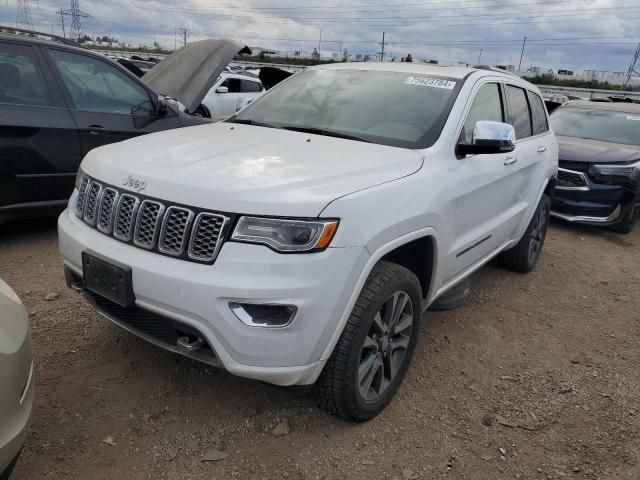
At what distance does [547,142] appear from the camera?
492 cm

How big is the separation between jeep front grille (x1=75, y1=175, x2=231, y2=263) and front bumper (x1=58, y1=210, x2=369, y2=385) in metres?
0.05

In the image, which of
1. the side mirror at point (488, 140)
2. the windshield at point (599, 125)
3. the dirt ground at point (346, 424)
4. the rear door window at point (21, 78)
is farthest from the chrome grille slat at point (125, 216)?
the windshield at point (599, 125)

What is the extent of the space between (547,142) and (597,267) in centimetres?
161

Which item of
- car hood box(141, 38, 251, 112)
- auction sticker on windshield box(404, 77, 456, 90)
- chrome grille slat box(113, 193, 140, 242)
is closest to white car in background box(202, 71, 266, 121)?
car hood box(141, 38, 251, 112)

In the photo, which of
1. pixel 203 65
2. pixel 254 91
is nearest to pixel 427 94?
pixel 203 65

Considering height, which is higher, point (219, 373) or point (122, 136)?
point (122, 136)

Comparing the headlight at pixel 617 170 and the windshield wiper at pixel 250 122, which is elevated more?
the windshield wiper at pixel 250 122

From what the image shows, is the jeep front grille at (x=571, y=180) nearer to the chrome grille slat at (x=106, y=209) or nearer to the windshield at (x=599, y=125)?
the windshield at (x=599, y=125)

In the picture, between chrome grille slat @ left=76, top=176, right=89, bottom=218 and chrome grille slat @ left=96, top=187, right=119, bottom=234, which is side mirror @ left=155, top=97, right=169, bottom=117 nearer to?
chrome grille slat @ left=76, top=176, right=89, bottom=218

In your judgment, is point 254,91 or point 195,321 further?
point 254,91

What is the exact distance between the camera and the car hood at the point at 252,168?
2.24 metres

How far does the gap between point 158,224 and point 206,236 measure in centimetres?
25

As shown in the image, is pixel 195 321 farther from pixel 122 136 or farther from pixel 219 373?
pixel 122 136

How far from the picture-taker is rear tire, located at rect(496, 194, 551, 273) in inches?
193
